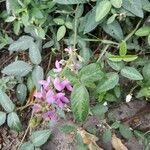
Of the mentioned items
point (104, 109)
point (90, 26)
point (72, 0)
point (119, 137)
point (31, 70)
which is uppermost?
point (72, 0)

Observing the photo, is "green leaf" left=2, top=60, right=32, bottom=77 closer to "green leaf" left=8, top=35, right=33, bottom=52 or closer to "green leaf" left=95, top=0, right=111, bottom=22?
"green leaf" left=8, top=35, right=33, bottom=52

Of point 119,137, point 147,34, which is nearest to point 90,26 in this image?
point 147,34

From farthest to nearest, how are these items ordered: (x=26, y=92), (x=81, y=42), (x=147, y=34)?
(x=26, y=92), (x=81, y=42), (x=147, y=34)

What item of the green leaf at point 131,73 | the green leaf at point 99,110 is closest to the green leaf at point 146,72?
the green leaf at point 131,73

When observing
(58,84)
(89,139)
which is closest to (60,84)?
(58,84)

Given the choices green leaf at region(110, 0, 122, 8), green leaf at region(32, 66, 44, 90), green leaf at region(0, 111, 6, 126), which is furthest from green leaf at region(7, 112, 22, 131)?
green leaf at region(110, 0, 122, 8)

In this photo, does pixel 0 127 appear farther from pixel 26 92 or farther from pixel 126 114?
pixel 126 114

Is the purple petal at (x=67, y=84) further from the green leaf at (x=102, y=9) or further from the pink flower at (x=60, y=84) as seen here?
the green leaf at (x=102, y=9)
